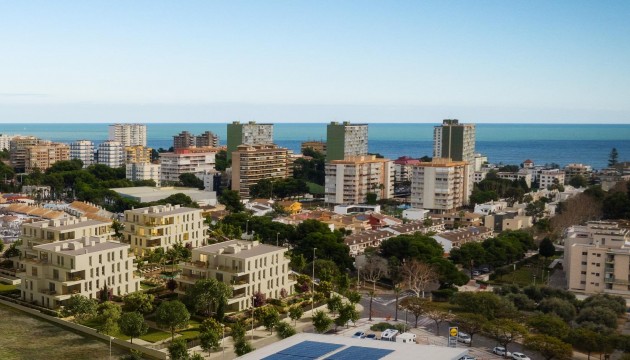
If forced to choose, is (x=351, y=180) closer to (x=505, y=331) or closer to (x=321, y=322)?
(x=321, y=322)

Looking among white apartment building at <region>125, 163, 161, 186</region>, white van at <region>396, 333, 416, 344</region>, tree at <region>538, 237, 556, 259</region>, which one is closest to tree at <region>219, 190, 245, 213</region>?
white apartment building at <region>125, 163, 161, 186</region>

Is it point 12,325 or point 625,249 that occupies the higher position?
point 625,249

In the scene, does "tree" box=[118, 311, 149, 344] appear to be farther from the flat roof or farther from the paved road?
the paved road

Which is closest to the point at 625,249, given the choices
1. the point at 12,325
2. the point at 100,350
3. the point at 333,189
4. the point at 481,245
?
the point at 481,245

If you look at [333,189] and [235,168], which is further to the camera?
[235,168]

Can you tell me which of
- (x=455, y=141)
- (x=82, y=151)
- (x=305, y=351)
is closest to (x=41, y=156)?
(x=82, y=151)

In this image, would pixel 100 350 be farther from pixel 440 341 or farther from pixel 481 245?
pixel 481 245
